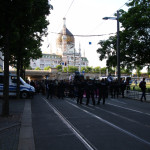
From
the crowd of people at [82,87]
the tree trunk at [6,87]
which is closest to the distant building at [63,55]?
the crowd of people at [82,87]

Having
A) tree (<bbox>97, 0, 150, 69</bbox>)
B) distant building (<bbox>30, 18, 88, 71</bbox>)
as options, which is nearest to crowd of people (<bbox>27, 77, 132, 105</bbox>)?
tree (<bbox>97, 0, 150, 69</bbox>)

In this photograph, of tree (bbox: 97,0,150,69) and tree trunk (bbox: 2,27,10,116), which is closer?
tree trunk (bbox: 2,27,10,116)

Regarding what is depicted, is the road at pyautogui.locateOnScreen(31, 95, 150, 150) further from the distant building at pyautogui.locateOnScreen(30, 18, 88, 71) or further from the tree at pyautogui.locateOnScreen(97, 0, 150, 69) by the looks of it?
the distant building at pyautogui.locateOnScreen(30, 18, 88, 71)

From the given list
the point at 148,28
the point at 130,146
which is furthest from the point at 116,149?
the point at 148,28

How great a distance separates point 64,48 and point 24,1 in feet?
442

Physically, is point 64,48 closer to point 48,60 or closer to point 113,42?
point 48,60

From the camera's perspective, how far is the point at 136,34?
1131 inches

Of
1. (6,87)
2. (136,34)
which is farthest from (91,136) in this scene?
(136,34)

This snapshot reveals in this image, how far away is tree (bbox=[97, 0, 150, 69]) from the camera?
2738 centimetres

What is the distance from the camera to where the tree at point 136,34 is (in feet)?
89.8

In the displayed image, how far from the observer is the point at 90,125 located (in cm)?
802

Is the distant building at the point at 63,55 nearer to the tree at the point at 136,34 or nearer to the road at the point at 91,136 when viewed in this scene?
the tree at the point at 136,34

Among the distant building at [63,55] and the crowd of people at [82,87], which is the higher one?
the distant building at [63,55]

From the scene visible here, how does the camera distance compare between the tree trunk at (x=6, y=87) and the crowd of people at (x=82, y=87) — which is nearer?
the tree trunk at (x=6, y=87)
